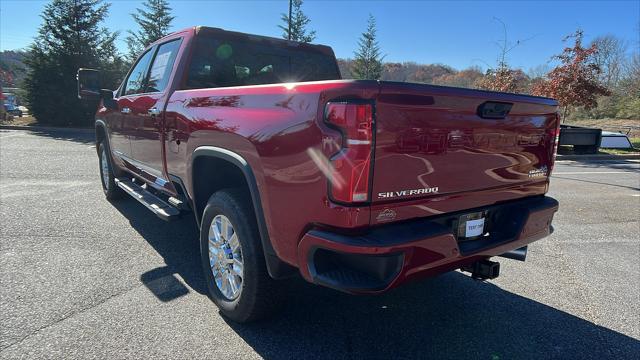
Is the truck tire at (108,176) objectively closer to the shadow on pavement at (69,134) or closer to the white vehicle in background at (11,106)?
the shadow on pavement at (69,134)

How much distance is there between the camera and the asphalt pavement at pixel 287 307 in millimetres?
2561

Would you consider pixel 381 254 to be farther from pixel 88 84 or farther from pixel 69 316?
pixel 88 84

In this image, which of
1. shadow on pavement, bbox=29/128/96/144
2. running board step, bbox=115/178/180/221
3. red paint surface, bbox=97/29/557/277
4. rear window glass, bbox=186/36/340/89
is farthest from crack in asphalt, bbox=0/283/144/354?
shadow on pavement, bbox=29/128/96/144

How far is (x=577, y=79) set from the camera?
16.2 meters

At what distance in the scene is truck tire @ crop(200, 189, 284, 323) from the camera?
2527 mm

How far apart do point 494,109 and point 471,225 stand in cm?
70

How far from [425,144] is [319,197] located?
61cm

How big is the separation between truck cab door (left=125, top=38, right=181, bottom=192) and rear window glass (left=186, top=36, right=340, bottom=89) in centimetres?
29

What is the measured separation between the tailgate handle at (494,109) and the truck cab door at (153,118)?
260 centimetres

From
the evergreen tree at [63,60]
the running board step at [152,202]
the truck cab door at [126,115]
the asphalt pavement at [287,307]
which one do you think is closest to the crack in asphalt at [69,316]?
the asphalt pavement at [287,307]

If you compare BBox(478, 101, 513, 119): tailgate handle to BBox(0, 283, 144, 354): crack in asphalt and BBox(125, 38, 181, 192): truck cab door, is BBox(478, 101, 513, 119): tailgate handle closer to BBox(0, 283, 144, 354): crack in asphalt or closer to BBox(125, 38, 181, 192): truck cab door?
BBox(125, 38, 181, 192): truck cab door

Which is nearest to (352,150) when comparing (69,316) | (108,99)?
(69,316)

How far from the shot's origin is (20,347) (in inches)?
96.5

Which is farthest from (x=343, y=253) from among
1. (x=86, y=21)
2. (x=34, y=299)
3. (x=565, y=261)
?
(x=86, y=21)
